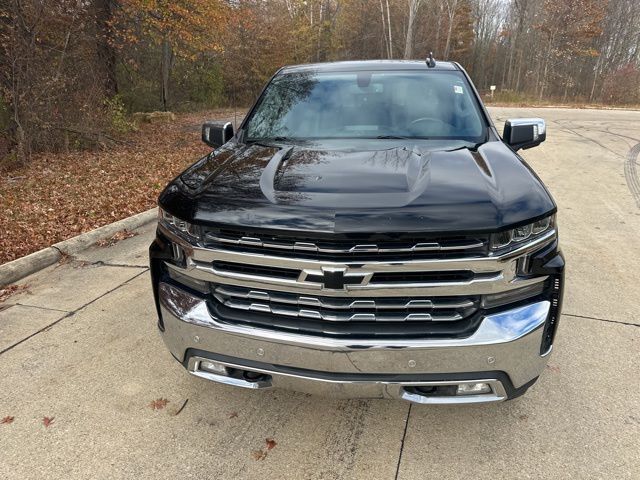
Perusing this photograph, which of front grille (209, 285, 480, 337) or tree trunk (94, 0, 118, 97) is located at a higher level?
tree trunk (94, 0, 118, 97)

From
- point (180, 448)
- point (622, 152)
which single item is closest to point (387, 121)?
point (180, 448)

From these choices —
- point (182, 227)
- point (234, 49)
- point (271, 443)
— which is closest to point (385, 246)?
point (182, 227)

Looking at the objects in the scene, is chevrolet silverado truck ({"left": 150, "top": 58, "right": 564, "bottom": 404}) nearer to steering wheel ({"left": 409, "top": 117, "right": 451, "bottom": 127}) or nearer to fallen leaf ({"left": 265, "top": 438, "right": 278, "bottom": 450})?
fallen leaf ({"left": 265, "top": 438, "right": 278, "bottom": 450})

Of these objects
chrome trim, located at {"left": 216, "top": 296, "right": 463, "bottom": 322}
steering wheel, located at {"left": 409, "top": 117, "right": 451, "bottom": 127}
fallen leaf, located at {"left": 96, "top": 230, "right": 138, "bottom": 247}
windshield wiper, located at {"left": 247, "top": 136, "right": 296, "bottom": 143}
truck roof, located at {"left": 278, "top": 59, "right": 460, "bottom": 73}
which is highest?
truck roof, located at {"left": 278, "top": 59, "right": 460, "bottom": 73}

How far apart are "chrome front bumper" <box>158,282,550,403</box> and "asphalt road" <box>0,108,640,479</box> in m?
0.42

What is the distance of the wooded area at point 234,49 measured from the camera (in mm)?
8719

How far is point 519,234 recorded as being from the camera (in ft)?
6.49

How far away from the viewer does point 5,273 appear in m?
4.31

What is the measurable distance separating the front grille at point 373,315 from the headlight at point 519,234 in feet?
0.83

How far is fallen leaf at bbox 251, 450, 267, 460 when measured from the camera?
2.29m

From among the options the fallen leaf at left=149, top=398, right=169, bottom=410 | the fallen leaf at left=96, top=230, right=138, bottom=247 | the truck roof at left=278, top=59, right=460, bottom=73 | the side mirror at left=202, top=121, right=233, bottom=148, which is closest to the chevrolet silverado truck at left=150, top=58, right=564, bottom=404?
the fallen leaf at left=149, top=398, right=169, bottom=410

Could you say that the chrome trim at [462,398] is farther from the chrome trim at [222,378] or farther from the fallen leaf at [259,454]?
the fallen leaf at [259,454]

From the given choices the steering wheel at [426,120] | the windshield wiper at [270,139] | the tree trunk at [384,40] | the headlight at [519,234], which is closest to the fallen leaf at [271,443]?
the headlight at [519,234]

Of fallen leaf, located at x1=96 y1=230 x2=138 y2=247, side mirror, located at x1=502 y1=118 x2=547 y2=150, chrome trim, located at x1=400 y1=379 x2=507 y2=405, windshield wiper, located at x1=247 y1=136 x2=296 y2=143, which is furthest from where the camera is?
fallen leaf, located at x1=96 y1=230 x2=138 y2=247
